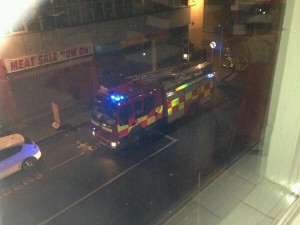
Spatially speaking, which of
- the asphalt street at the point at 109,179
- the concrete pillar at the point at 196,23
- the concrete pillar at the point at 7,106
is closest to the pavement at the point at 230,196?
the asphalt street at the point at 109,179

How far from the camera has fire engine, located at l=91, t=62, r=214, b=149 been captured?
4.53 metres

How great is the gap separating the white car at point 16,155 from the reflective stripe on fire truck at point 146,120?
1.43 metres

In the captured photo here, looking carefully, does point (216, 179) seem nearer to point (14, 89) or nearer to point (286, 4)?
point (286, 4)

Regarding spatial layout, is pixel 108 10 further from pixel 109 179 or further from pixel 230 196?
pixel 230 196

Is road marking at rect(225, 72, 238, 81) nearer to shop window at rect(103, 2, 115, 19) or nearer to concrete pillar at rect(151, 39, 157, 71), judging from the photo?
concrete pillar at rect(151, 39, 157, 71)

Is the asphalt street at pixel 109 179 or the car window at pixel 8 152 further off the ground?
the car window at pixel 8 152

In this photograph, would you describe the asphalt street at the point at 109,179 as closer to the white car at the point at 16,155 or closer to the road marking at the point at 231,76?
the white car at the point at 16,155

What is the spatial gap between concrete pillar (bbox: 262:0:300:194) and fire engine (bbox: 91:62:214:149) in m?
3.42

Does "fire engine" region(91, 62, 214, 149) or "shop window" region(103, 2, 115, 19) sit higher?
"shop window" region(103, 2, 115, 19)

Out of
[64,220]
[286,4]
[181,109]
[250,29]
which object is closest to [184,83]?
[181,109]

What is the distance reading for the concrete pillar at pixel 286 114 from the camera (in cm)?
88

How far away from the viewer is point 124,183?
4016 millimetres

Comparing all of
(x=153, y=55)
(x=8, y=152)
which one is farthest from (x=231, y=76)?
(x=8, y=152)

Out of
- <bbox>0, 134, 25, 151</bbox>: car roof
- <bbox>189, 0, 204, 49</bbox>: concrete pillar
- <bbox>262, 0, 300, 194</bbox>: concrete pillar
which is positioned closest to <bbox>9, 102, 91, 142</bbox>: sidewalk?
<bbox>0, 134, 25, 151</bbox>: car roof
